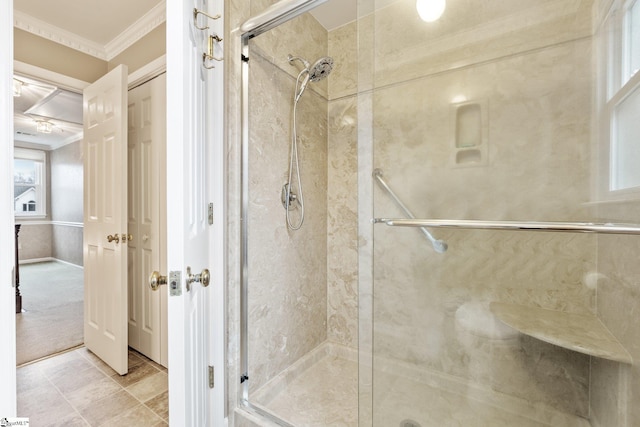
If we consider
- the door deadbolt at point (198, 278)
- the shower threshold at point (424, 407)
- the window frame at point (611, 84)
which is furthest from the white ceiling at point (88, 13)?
the shower threshold at point (424, 407)

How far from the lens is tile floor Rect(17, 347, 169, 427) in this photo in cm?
155

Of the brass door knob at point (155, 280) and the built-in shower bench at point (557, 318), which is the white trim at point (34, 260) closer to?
the brass door knob at point (155, 280)

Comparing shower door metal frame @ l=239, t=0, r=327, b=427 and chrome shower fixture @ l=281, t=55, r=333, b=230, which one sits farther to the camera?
chrome shower fixture @ l=281, t=55, r=333, b=230

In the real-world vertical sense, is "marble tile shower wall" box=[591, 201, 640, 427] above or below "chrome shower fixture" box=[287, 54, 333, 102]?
below

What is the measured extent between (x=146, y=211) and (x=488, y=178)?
2.34 m

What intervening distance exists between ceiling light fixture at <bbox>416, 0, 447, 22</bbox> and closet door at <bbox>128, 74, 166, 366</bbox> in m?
1.77

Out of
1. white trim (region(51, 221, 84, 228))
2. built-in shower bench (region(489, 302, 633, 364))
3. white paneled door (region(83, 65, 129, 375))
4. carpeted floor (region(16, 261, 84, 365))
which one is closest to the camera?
built-in shower bench (region(489, 302, 633, 364))

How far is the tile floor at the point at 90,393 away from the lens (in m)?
1.55

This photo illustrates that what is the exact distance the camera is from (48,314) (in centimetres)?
295

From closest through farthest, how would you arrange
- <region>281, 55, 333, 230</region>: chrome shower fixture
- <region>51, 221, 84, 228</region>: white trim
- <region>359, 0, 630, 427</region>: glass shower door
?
<region>359, 0, 630, 427</region>: glass shower door, <region>281, 55, 333, 230</region>: chrome shower fixture, <region>51, 221, 84, 228</region>: white trim

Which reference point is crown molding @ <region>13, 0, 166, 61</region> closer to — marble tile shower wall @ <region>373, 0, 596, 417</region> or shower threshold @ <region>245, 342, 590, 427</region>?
marble tile shower wall @ <region>373, 0, 596, 417</region>

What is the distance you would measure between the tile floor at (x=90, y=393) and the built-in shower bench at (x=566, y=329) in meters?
1.94

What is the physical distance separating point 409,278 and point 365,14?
1.34 metres

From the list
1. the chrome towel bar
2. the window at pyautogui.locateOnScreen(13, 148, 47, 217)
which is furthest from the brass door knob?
the window at pyautogui.locateOnScreen(13, 148, 47, 217)
